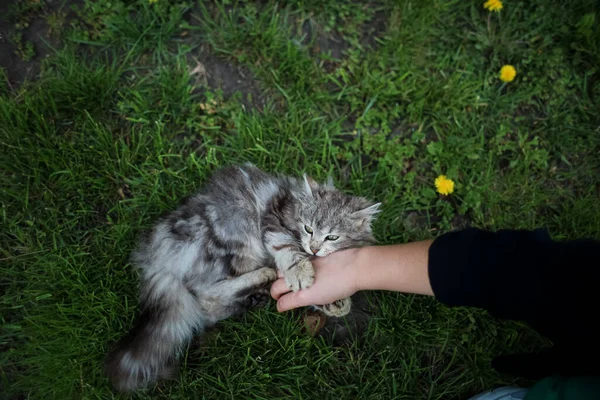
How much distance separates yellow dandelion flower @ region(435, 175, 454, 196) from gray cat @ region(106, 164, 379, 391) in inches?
23.2

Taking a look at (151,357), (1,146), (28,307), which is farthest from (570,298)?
(1,146)

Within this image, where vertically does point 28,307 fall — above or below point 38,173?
below

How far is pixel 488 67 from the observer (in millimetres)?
3189

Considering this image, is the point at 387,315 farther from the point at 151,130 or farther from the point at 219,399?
the point at 151,130

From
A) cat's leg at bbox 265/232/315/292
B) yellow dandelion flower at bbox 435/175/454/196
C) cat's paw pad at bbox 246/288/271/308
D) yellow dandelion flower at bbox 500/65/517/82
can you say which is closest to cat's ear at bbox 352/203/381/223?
cat's leg at bbox 265/232/315/292

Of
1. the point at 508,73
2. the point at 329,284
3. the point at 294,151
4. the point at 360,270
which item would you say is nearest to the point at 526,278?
the point at 360,270

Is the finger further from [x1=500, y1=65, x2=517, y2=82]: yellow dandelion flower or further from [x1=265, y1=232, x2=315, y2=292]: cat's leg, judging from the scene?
[x1=500, y1=65, x2=517, y2=82]: yellow dandelion flower

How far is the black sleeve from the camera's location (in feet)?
5.11

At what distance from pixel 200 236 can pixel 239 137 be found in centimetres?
84

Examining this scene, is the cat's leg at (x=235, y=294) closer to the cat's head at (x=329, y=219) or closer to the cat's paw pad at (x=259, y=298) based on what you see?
the cat's paw pad at (x=259, y=298)

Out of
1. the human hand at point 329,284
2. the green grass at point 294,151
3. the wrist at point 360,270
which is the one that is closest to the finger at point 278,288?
the human hand at point 329,284

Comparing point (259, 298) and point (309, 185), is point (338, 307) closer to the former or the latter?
point (259, 298)

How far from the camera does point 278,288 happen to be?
2434mm

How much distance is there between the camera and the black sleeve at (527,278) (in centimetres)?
156
